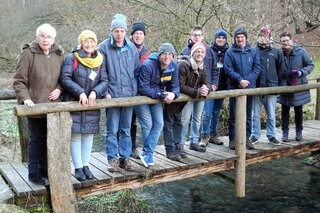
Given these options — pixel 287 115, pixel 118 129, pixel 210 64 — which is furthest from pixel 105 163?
pixel 287 115

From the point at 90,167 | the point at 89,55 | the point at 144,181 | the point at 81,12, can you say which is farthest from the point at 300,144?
the point at 81,12

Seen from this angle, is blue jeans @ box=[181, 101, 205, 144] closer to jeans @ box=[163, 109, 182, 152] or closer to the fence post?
jeans @ box=[163, 109, 182, 152]

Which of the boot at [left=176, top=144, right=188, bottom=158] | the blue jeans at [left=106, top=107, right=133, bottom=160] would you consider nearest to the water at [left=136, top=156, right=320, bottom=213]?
the boot at [left=176, top=144, right=188, bottom=158]

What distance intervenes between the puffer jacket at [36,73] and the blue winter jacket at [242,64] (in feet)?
9.83

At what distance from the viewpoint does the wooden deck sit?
506 centimetres

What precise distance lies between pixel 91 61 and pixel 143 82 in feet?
3.02

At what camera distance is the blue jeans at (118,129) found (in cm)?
540

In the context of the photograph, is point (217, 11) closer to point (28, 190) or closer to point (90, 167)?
point (90, 167)

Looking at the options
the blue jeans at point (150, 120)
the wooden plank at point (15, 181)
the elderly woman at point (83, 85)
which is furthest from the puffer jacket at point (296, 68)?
the wooden plank at point (15, 181)

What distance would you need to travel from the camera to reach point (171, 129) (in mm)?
6059

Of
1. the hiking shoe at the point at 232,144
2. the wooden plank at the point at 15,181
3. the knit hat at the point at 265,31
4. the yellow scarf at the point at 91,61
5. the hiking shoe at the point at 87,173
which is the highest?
the knit hat at the point at 265,31

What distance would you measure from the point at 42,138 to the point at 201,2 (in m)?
8.65

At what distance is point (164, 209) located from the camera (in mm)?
7590

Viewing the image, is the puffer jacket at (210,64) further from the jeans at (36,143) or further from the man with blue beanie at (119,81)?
the jeans at (36,143)
